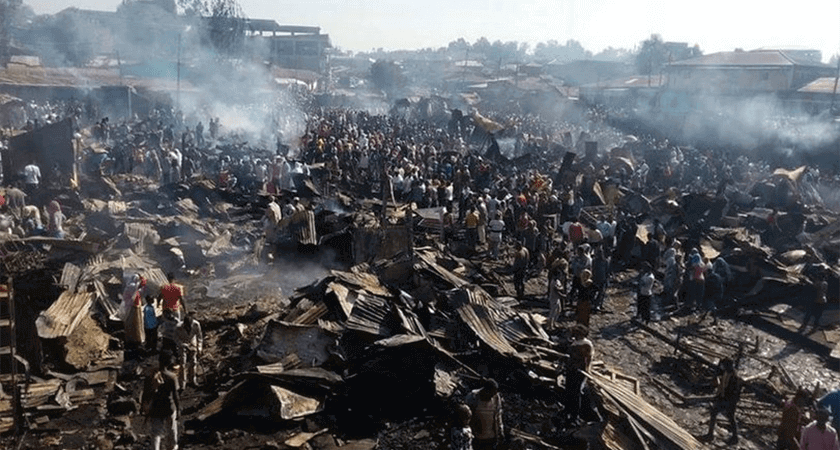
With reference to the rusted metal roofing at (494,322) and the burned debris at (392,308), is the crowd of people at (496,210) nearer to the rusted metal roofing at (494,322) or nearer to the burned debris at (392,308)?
the burned debris at (392,308)

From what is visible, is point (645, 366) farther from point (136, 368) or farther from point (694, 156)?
point (694, 156)

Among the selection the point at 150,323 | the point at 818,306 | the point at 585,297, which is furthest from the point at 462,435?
the point at 818,306

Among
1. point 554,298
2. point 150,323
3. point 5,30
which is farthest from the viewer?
point 5,30

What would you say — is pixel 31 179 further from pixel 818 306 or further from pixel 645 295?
pixel 818 306

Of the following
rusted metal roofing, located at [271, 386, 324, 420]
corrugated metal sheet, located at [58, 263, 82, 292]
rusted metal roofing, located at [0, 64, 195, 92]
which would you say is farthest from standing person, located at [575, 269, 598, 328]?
rusted metal roofing, located at [0, 64, 195, 92]

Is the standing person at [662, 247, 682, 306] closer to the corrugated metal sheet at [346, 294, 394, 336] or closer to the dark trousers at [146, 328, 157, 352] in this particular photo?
the corrugated metal sheet at [346, 294, 394, 336]

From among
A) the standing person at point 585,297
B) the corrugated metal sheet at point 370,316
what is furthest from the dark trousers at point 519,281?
the corrugated metal sheet at point 370,316
